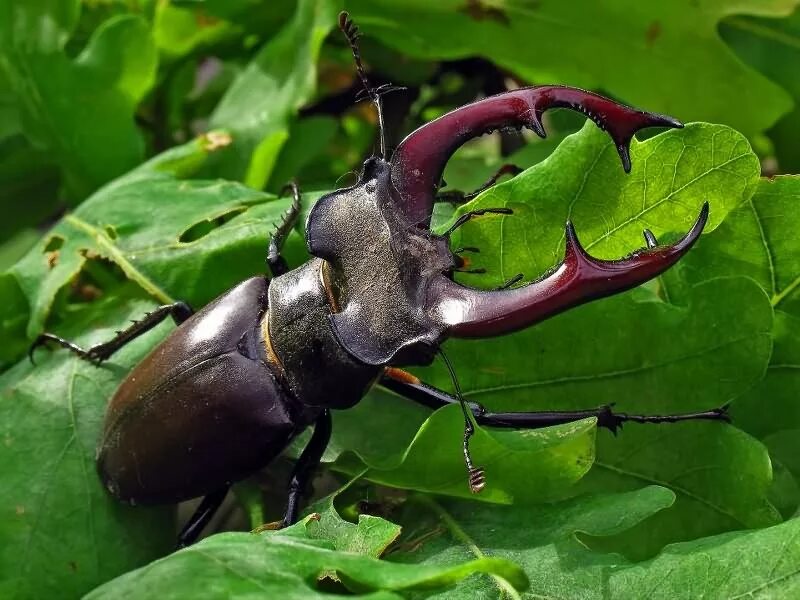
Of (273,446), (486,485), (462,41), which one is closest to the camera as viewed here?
(486,485)

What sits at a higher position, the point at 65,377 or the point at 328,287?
the point at 328,287

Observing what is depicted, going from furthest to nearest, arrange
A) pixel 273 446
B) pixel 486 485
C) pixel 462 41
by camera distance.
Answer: pixel 462 41
pixel 273 446
pixel 486 485

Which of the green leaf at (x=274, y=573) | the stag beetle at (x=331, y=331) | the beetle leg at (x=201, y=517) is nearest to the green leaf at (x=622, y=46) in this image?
the stag beetle at (x=331, y=331)

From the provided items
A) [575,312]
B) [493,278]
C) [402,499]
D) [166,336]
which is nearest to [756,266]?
[575,312]

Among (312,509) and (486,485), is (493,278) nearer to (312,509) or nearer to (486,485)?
(486,485)

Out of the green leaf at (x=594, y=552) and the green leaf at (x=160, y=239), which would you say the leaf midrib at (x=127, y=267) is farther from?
the green leaf at (x=594, y=552)

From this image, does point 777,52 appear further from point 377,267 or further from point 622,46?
point 377,267

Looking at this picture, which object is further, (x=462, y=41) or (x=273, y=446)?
(x=462, y=41)
